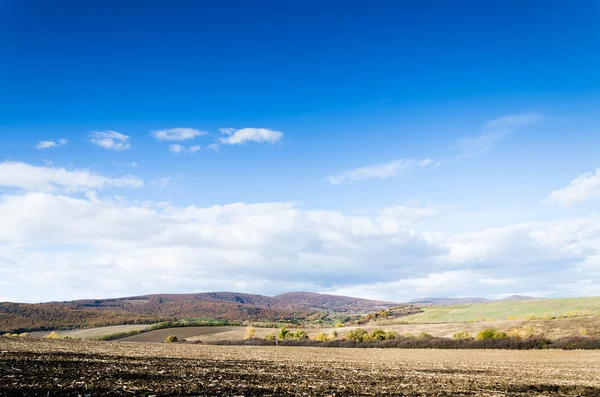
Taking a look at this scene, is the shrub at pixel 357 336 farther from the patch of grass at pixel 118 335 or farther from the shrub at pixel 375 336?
the patch of grass at pixel 118 335

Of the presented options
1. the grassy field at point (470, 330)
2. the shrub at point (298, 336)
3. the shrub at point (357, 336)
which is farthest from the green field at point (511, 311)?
the shrub at point (357, 336)

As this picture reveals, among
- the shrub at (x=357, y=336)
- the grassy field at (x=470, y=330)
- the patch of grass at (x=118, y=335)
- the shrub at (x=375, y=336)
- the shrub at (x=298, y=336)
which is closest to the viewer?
the grassy field at (x=470, y=330)

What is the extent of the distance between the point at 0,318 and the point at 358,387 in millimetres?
181266

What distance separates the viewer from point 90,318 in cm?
17350

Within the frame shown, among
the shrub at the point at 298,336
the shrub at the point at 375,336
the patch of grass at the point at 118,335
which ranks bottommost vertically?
the patch of grass at the point at 118,335

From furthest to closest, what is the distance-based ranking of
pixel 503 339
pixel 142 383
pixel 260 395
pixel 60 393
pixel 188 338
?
pixel 188 338, pixel 503 339, pixel 142 383, pixel 260 395, pixel 60 393

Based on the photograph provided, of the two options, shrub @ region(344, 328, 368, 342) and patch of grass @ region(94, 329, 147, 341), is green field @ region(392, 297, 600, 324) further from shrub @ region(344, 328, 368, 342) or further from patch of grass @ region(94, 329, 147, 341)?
patch of grass @ region(94, 329, 147, 341)

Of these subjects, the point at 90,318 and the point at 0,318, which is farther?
the point at 90,318

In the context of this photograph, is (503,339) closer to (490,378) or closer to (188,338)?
(490,378)

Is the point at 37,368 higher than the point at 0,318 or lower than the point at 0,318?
higher

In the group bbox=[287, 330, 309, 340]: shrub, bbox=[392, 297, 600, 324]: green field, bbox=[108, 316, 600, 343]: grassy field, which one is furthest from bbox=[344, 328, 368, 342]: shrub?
bbox=[392, 297, 600, 324]: green field

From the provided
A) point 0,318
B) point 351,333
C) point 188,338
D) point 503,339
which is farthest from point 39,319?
point 503,339

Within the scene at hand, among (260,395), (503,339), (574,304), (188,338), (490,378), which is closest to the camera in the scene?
(260,395)

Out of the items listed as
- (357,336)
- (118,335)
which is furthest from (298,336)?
(118,335)
